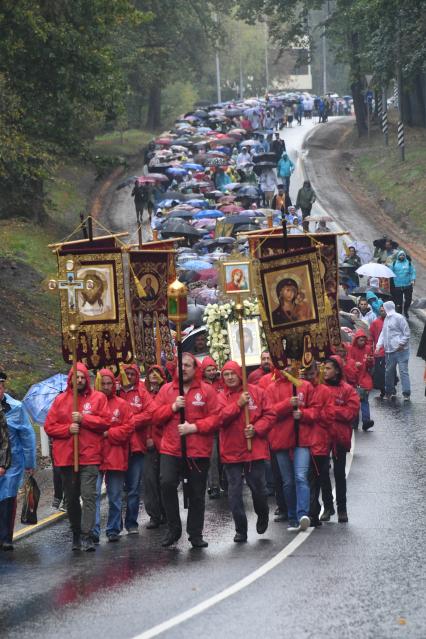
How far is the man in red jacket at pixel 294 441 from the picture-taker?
14.8 m

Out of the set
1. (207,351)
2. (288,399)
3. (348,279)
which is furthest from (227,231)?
(288,399)

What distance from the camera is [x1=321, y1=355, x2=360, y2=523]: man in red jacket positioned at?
15078mm

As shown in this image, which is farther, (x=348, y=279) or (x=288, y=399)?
(x=348, y=279)

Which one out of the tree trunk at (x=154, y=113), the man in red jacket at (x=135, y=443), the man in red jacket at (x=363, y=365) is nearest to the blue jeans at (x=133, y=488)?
the man in red jacket at (x=135, y=443)

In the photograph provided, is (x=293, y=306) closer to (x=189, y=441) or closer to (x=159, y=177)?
(x=189, y=441)

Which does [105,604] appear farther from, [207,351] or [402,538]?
[207,351]

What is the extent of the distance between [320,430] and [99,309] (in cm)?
299

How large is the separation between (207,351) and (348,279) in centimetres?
960

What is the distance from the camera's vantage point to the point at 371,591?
1178 centimetres

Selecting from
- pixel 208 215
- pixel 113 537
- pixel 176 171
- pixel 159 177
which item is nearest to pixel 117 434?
pixel 113 537

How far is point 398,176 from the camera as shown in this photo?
54.7 metres

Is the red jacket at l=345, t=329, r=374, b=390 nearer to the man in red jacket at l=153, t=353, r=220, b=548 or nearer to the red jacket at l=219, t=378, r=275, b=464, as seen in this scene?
the red jacket at l=219, t=378, r=275, b=464

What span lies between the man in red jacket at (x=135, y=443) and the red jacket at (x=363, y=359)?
6.61 meters

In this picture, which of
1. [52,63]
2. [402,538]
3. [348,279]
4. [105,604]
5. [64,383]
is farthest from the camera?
[52,63]
